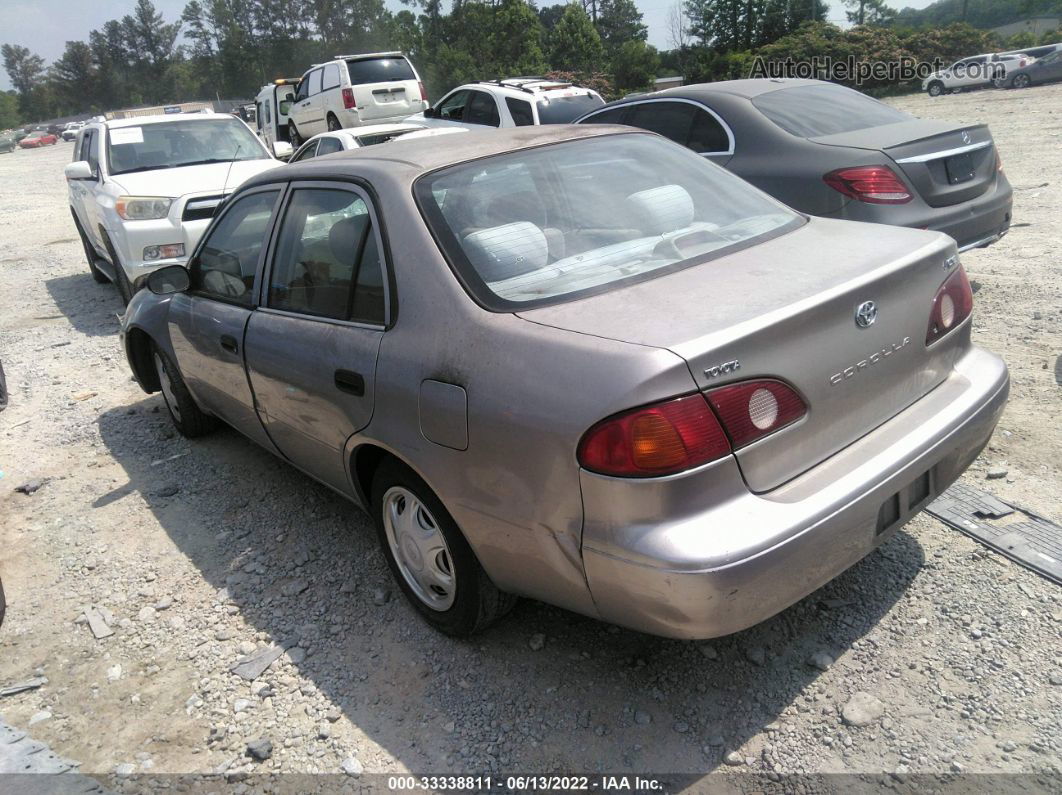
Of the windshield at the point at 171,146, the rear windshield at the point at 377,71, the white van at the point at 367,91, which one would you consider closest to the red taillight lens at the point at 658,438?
the windshield at the point at 171,146

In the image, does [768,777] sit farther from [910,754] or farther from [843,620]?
[843,620]

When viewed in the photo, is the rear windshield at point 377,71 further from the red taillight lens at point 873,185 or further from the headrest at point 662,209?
the headrest at point 662,209

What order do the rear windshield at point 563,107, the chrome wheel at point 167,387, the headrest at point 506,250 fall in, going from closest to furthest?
the headrest at point 506,250, the chrome wheel at point 167,387, the rear windshield at point 563,107

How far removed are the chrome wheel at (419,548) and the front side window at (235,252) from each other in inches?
52.3

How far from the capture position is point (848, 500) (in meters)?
2.44

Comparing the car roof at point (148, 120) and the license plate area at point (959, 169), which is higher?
the car roof at point (148, 120)

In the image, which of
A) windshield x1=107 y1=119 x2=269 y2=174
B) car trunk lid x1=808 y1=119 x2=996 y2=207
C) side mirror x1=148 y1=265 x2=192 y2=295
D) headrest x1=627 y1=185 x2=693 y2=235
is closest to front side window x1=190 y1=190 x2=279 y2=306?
side mirror x1=148 y1=265 x2=192 y2=295

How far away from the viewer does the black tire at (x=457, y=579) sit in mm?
2900

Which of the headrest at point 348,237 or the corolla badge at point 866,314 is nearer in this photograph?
the corolla badge at point 866,314

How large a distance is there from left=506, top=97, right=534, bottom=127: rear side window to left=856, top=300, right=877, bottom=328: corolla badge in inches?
419

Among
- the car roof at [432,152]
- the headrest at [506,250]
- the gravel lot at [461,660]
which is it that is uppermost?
the car roof at [432,152]

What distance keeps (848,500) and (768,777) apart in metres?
0.81

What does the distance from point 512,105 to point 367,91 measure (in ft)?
16.2

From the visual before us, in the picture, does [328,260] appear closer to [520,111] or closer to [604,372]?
[604,372]
